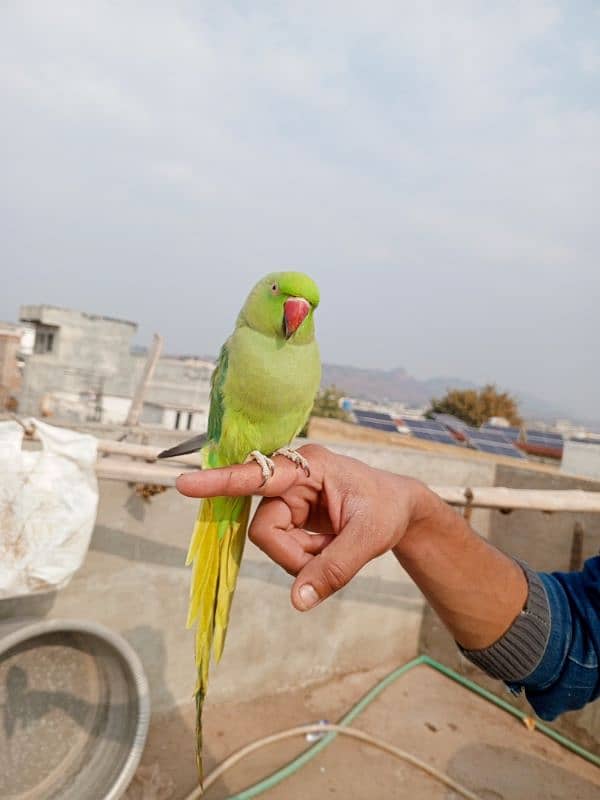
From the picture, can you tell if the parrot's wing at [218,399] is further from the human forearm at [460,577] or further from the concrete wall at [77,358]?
the concrete wall at [77,358]

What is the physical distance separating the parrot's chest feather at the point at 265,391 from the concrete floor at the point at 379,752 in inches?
93.4

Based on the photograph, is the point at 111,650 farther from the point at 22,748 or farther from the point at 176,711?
the point at 176,711

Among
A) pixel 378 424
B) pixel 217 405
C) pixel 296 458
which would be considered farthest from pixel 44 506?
pixel 378 424

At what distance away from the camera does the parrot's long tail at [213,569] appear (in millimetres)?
1456

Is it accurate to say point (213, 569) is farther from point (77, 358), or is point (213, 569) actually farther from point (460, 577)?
point (77, 358)

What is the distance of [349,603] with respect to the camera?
166 inches

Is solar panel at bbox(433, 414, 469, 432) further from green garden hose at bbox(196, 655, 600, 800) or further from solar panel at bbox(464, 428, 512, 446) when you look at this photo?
green garden hose at bbox(196, 655, 600, 800)

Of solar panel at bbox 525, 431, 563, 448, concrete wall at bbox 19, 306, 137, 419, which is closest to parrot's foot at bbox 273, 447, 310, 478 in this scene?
solar panel at bbox 525, 431, 563, 448

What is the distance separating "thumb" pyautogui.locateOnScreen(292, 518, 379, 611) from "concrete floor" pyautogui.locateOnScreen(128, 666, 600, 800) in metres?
2.58

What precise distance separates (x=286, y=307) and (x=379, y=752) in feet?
10.1

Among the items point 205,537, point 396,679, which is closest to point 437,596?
point 205,537

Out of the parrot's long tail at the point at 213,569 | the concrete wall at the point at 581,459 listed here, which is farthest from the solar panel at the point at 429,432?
the parrot's long tail at the point at 213,569

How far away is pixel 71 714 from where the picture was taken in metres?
2.71

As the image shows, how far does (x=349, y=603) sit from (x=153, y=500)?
1790 mm
